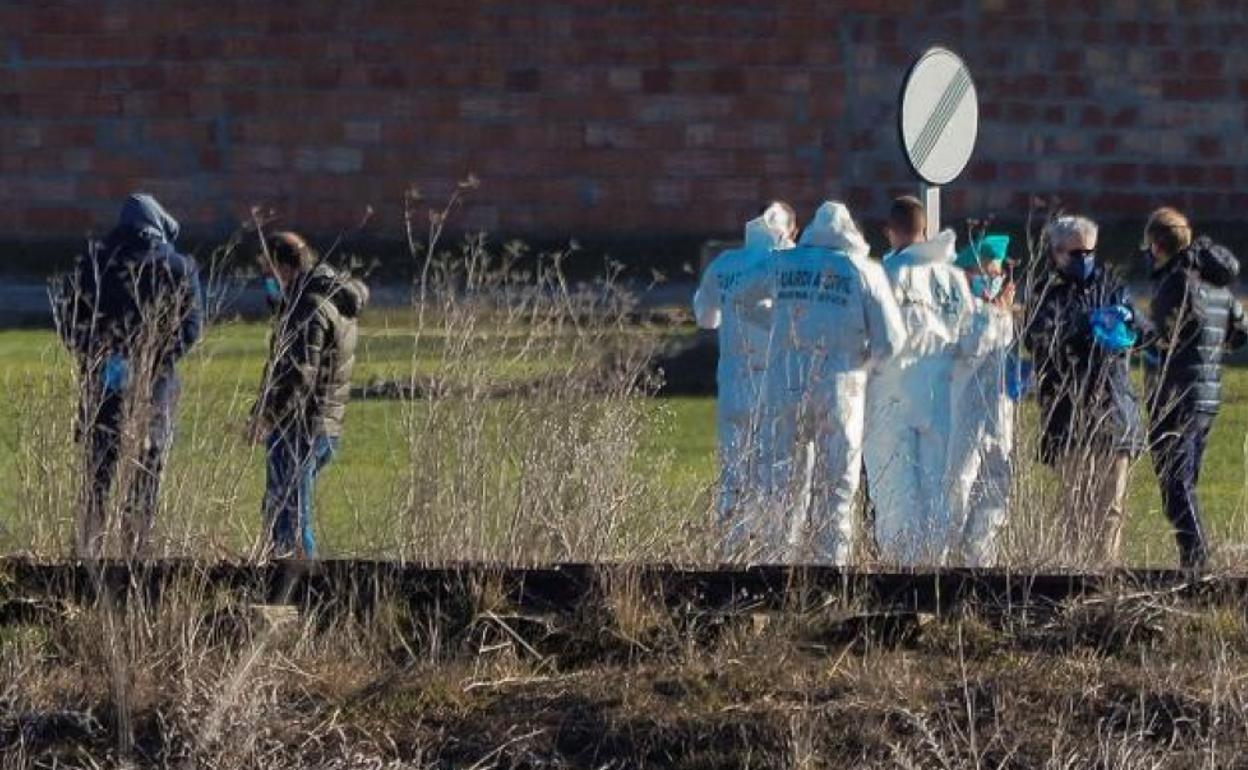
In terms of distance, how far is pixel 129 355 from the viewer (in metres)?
8.86

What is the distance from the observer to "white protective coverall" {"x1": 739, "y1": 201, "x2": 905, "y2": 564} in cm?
943

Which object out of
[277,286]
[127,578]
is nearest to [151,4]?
[277,286]

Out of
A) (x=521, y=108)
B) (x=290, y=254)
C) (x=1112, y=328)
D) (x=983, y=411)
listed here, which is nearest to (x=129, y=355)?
(x=290, y=254)

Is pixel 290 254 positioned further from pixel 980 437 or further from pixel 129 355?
pixel 980 437

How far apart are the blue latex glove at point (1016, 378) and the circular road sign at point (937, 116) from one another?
1.72m

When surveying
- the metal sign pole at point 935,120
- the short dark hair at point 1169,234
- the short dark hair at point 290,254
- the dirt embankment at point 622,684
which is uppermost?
the metal sign pole at point 935,120

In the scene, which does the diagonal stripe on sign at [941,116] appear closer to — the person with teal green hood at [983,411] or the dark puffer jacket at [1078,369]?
the person with teal green hood at [983,411]

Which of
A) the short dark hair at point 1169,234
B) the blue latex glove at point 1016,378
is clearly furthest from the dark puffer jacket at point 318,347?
the short dark hair at point 1169,234

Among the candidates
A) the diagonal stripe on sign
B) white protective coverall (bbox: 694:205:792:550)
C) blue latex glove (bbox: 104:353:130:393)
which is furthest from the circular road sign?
blue latex glove (bbox: 104:353:130:393)

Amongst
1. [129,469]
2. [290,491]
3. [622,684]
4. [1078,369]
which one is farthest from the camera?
[1078,369]

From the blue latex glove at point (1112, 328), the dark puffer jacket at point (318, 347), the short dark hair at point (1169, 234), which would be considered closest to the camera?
the dark puffer jacket at point (318, 347)

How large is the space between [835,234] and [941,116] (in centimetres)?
218

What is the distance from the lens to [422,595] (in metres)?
8.01

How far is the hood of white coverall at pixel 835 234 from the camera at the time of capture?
979 centimetres
